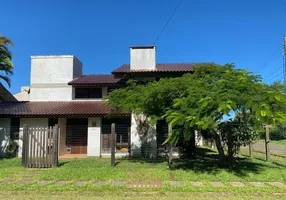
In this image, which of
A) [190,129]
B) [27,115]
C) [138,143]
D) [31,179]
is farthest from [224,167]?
[27,115]

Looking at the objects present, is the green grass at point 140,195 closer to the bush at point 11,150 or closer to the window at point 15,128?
the bush at point 11,150

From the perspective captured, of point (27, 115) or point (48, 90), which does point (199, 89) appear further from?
point (48, 90)

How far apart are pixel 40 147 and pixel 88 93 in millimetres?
7755

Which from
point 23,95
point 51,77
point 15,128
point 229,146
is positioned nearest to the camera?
point 229,146

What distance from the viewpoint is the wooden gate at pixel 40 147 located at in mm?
12542

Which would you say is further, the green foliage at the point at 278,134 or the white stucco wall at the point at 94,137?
the green foliage at the point at 278,134

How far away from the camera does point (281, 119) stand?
9180mm

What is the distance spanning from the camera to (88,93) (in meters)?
20.0

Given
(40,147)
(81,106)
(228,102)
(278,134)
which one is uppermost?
(81,106)

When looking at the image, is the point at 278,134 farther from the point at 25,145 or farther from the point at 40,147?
the point at 25,145

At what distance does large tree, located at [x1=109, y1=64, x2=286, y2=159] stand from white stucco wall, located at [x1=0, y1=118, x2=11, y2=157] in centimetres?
1003

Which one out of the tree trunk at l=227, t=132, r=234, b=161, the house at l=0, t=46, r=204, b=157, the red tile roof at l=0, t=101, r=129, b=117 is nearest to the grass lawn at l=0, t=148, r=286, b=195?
the tree trunk at l=227, t=132, r=234, b=161

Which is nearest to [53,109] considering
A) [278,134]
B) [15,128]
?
[15,128]

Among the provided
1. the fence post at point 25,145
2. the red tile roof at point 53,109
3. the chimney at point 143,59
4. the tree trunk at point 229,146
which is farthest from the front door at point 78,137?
the tree trunk at point 229,146
